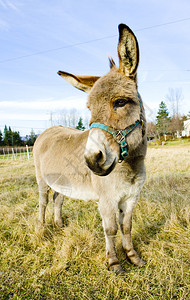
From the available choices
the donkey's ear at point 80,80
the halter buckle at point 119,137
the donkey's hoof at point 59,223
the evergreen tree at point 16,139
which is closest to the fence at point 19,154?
the donkey's hoof at point 59,223

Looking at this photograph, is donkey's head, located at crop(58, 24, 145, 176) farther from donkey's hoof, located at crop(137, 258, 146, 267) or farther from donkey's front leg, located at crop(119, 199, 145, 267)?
donkey's hoof, located at crop(137, 258, 146, 267)

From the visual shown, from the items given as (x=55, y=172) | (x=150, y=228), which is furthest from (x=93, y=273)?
(x=55, y=172)

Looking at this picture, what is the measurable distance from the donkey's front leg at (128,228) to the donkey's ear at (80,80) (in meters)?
1.75

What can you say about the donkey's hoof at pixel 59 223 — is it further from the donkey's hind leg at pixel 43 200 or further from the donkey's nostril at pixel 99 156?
the donkey's nostril at pixel 99 156

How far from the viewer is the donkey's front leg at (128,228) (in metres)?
2.59

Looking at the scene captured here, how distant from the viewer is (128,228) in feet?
8.76

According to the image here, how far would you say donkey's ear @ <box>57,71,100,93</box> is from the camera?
2.44 m

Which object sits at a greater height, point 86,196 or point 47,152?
point 47,152

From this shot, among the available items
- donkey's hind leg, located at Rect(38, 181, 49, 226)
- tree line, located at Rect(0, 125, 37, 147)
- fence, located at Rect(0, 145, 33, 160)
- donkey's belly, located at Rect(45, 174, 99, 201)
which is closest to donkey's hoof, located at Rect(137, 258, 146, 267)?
donkey's belly, located at Rect(45, 174, 99, 201)

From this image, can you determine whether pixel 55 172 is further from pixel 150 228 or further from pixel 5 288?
pixel 150 228

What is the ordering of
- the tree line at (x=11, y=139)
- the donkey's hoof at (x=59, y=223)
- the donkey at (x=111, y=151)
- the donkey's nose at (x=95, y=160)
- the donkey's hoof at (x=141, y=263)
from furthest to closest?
the tree line at (x=11, y=139), the donkey's hoof at (x=59, y=223), the donkey's hoof at (x=141, y=263), the donkey at (x=111, y=151), the donkey's nose at (x=95, y=160)

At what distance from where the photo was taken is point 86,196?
285cm

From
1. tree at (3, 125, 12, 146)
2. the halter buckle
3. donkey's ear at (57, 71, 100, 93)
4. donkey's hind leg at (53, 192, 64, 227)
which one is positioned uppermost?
tree at (3, 125, 12, 146)

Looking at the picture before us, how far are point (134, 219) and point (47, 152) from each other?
2318 millimetres
